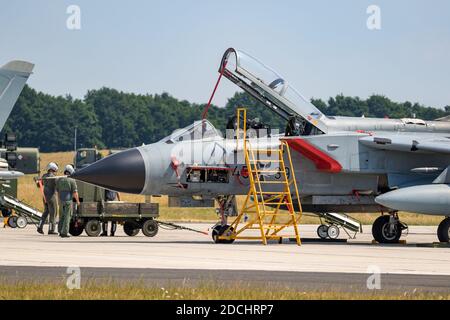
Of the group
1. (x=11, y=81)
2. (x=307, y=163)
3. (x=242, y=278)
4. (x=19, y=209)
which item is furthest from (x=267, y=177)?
(x=19, y=209)

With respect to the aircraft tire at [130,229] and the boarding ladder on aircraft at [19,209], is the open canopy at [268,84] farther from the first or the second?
the boarding ladder on aircraft at [19,209]

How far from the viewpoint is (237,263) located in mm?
15430

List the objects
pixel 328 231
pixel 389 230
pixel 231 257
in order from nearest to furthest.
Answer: pixel 231 257 → pixel 389 230 → pixel 328 231

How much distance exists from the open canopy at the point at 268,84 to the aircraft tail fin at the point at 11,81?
4.72 meters

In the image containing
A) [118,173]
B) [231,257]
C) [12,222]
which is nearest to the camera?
[231,257]

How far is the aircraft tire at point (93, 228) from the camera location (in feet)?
81.2

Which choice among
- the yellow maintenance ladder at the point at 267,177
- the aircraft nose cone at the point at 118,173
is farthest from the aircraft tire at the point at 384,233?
the aircraft nose cone at the point at 118,173

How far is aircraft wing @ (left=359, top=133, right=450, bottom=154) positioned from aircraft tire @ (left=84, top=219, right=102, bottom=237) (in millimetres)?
6766

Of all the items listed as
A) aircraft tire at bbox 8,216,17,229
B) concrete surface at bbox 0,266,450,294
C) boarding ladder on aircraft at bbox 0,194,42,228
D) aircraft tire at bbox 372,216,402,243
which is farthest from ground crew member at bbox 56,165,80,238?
concrete surface at bbox 0,266,450,294

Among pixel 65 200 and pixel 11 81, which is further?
pixel 65 200

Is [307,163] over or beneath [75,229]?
over

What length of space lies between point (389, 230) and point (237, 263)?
803cm

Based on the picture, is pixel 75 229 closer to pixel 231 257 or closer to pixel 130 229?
pixel 130 229
